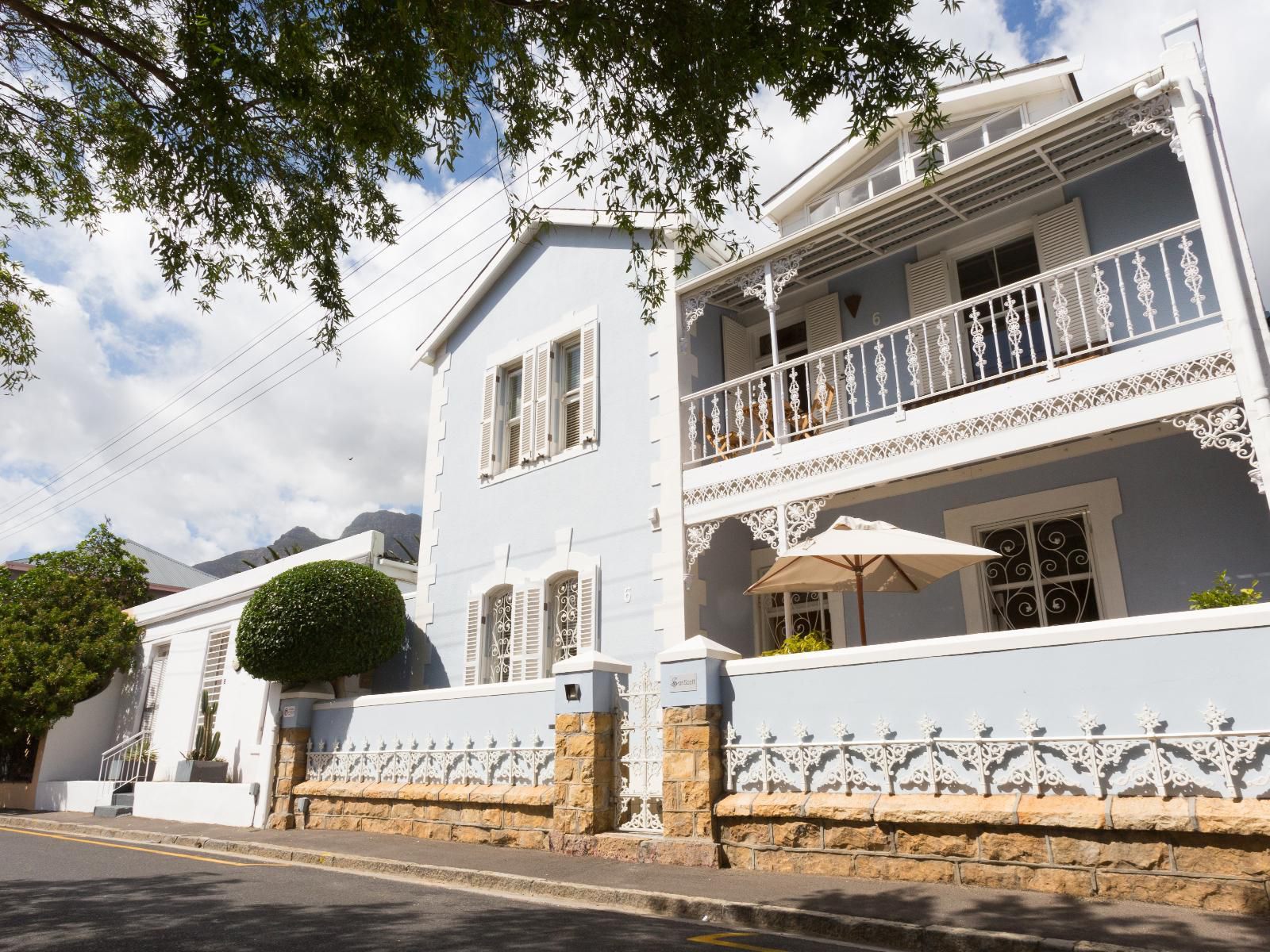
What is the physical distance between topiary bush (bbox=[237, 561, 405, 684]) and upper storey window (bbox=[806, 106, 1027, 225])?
8327 mm

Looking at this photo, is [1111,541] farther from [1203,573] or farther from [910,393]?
[910,393]

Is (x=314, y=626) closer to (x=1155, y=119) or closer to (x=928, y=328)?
(x=928, y=328)

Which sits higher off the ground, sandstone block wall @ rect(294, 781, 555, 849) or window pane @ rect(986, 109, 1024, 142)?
window pane @ rect(986, 109, 1024, 142)

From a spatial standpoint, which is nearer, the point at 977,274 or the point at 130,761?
the point at 977,274

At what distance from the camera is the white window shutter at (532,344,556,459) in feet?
41.9

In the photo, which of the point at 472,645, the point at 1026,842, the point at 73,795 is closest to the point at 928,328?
the point at 1026,842

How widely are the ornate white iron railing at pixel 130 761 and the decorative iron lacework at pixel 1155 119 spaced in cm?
1653

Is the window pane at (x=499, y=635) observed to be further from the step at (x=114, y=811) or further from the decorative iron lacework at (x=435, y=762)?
the step at (x=114, y=811)

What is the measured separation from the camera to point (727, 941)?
522 cm

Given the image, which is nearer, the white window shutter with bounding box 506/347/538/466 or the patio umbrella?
the patio umbrella

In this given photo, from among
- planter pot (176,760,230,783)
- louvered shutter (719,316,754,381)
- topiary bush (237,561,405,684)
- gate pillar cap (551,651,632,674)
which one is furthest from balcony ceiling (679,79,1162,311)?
planter pot (176,760,230,783)

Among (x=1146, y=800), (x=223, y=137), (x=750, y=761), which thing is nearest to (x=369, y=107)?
(x=223, y=137)

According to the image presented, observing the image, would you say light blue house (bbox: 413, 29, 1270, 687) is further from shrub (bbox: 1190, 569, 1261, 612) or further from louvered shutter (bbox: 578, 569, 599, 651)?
shrub (bbox: 1190, 569, 1261, 612)

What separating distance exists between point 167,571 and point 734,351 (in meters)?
26.5
